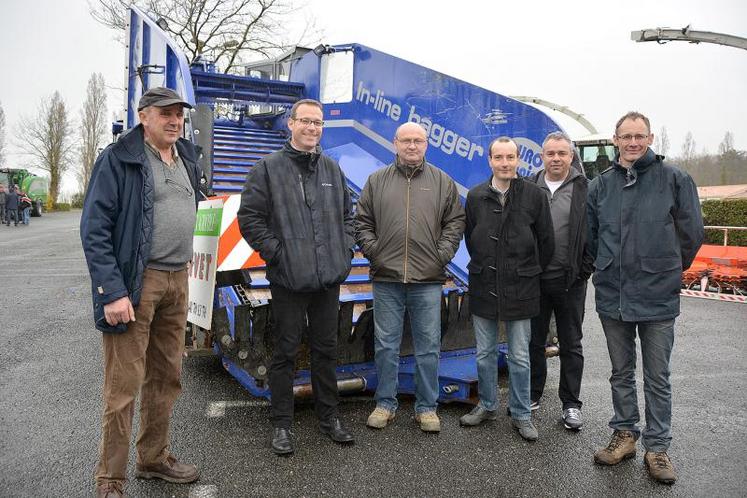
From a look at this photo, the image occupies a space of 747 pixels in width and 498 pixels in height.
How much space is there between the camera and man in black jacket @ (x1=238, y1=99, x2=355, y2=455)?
313 cm

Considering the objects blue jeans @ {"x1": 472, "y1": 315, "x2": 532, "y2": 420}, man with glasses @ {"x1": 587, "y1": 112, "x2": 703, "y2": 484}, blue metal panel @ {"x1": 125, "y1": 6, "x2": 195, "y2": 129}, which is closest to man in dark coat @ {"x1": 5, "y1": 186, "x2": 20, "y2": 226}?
blue metal panel @ {"x1": 125, "y1": 6, "x2": 195, "y2": 129}

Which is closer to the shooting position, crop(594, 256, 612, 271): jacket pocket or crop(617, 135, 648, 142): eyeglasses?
crop(617, 135, 648, 142): eyeglasses

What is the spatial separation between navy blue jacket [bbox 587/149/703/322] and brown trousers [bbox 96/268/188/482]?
2395mm

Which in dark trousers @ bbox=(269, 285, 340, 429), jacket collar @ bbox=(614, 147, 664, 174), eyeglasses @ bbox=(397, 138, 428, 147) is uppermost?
eyeglasses @ bbox=(397, 138, 428, 147)

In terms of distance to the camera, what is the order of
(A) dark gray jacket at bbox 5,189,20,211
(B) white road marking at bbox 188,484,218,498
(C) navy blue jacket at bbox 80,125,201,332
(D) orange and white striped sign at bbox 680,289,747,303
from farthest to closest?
(A) dark gray jacket at bbox 5,189,20,211 < (D) orange and white striped sign at bbox 680,289,747,303 < (B) white road marking at bbox 188,484,218,498 < (C) navy blue jacket at bbox 80,125,201,332

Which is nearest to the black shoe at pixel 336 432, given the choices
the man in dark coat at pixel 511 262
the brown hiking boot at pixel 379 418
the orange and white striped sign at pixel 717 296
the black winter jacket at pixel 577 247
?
the brown hiking boot at pixel 379 418

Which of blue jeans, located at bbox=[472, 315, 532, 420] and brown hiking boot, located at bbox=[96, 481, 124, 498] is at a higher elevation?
blue jeans, located at bbox=[472, 315, 532, 420]

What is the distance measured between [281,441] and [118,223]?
4.98ft

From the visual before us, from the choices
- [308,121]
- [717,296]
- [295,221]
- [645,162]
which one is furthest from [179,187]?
[717,296]

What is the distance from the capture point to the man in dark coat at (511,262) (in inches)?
135

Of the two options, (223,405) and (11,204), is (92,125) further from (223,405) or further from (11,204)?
(223,405)

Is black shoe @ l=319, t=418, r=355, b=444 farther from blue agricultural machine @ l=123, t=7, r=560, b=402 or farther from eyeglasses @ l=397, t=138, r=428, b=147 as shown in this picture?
eyeglasses @ l=397, t=138, r=428, b=147

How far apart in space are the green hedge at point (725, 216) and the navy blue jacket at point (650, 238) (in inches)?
444

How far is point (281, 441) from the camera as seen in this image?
123 inches
